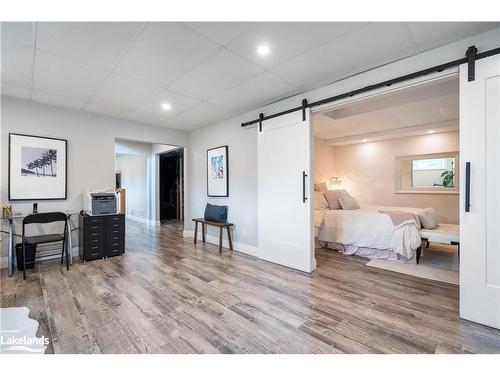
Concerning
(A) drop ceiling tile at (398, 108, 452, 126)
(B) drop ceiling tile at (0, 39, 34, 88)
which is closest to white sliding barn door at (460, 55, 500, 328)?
(A) drop ceiling tile at (398, 108, 452, 126)

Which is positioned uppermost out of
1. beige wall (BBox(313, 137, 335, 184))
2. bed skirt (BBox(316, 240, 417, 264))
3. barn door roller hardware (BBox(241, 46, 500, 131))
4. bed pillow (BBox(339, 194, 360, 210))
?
barn door roller hardware (BBox(241, 46, 500, 131))

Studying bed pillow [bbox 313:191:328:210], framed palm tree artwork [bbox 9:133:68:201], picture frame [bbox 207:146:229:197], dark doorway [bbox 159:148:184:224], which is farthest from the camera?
dark doorway [bbox 159:148:184:224]

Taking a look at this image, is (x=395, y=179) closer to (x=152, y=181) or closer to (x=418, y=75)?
(x=418, y=75)

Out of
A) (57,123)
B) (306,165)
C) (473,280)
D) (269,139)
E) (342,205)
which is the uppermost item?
(57,123)

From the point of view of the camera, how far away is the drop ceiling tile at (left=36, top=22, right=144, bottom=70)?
72.6 inches

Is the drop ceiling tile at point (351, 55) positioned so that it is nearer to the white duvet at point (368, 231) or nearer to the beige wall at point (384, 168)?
the white duvet at point (368, 231)

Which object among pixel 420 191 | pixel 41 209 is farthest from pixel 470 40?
pixel 41 209

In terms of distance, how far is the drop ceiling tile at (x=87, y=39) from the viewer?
1.84 metres

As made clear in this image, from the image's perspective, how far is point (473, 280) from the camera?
1942 mm

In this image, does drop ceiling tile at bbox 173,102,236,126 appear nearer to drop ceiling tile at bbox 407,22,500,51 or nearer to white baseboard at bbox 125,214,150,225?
drop ceiling tile at bbox 407,22,500,51

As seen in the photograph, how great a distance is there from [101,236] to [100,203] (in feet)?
1.71

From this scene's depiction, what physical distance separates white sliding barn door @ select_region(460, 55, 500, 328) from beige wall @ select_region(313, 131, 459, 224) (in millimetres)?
4107
